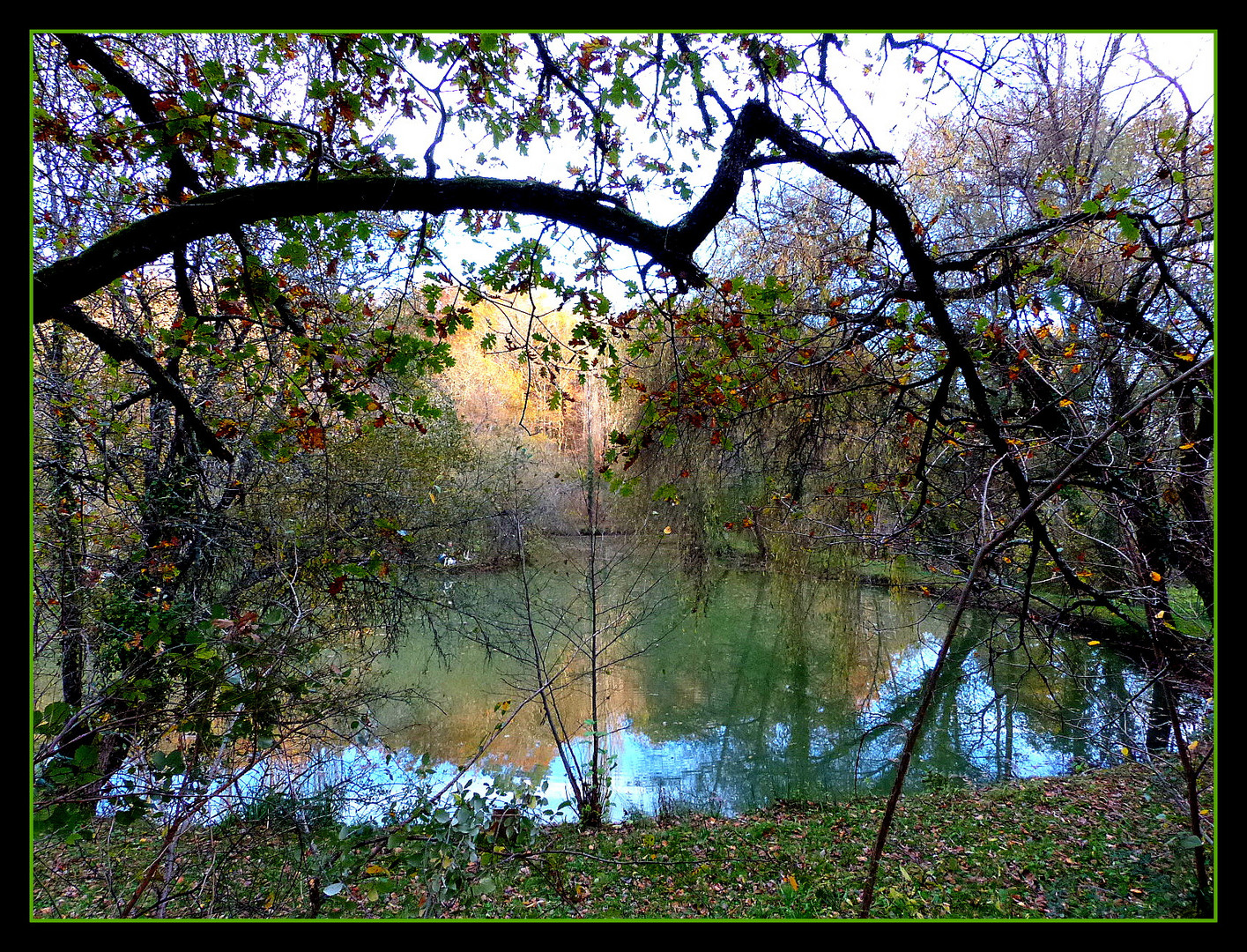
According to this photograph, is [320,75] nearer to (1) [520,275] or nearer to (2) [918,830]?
(1) [520,275]

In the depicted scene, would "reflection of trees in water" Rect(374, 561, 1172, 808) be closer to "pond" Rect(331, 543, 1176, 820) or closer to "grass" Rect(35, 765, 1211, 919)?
"pond" Rect(331, 543, 1176, 820)

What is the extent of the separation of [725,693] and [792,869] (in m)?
3.37

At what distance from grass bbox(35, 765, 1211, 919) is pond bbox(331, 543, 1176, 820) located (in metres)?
0.72

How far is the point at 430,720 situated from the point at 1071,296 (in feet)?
21.1

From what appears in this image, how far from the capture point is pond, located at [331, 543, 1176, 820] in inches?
211

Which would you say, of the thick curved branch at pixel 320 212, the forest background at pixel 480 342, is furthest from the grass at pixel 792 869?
the thick curved branch at pixel 320 212

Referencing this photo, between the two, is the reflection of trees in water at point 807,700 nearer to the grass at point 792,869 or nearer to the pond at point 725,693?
the pond at point 725,693

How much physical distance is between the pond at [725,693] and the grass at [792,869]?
721 millimetres

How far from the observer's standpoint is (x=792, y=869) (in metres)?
3.56

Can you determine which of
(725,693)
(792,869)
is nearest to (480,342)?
(792,869)

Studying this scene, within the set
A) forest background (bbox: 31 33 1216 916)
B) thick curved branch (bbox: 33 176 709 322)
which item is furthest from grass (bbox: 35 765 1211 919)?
thick curved branch (bbox: 33 176 709 322)
